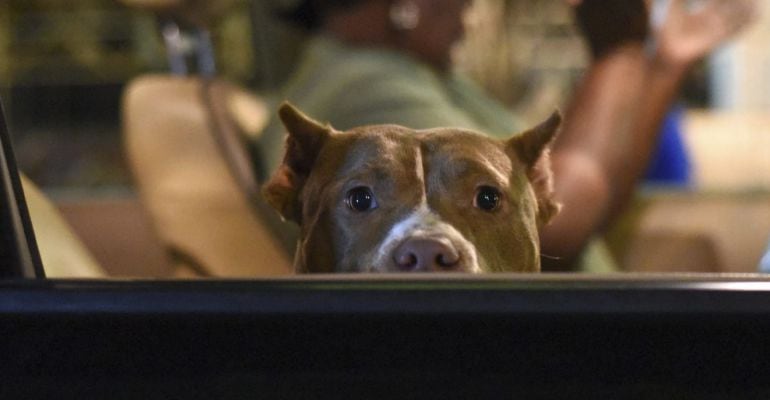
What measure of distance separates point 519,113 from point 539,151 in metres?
1.34

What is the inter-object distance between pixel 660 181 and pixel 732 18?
1064mm

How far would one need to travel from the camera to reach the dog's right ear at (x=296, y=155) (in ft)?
2.85

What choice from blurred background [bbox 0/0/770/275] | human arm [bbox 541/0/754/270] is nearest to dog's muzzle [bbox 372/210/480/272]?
human arm [bbox 541/0/754/270]

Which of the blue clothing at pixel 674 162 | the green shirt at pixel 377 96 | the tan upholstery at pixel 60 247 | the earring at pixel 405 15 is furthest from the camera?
→ the blue clothing at pixel 674 162

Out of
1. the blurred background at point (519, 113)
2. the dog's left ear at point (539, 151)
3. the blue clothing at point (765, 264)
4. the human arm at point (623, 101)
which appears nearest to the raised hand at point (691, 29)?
the human arm at point (623, 101)

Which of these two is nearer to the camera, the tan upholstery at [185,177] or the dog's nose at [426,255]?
the dog's nose at [426,255]

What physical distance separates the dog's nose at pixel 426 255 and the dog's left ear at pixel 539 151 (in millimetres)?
101

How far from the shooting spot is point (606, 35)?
1.32 m

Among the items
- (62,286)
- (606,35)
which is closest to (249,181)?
(606,35)

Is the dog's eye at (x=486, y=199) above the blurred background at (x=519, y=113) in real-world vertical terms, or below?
above

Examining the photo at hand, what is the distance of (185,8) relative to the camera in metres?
1.95

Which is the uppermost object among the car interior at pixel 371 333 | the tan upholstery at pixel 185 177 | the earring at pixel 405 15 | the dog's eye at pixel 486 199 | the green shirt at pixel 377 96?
the earring at pixel 405 15

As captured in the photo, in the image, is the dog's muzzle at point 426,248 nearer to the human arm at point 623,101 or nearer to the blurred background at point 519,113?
the human arm at point 623,101

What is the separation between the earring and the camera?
1.39 metres
